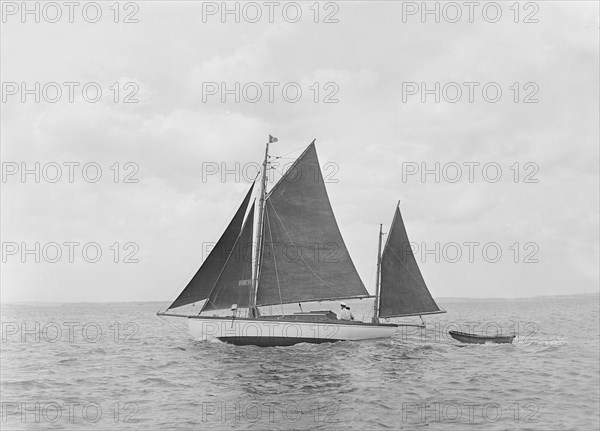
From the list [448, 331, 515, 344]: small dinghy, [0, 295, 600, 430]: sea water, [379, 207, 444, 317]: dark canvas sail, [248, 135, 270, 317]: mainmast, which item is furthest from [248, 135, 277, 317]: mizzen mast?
[448, 331, 515, 344]: small dinghy

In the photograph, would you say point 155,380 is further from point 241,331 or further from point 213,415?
point 241,331

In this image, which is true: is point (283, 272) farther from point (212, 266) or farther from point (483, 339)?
point (483, 339)

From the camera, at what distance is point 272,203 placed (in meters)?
37.3

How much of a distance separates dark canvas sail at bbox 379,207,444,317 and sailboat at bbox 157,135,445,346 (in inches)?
7.7

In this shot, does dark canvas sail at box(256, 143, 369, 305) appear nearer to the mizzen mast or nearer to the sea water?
the mizzen mast

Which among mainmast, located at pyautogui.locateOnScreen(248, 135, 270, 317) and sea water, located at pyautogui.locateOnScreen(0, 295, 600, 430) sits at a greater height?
mainmast, located at pyautogui.locateOnScreen(248, 135, 270, 317)

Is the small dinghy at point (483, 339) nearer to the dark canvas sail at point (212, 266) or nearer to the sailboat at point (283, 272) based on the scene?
the sailboat at point (283, 272)

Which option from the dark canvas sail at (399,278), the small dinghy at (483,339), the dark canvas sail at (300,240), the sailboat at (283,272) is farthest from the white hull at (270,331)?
the small dinghy at (483,339)

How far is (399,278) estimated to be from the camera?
39469 mm

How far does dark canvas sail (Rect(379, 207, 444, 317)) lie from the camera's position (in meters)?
39.4

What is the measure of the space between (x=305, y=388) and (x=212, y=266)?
13944 mm

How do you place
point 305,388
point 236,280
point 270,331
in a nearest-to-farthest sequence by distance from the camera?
point 305,388, point 270,331, point 236,280

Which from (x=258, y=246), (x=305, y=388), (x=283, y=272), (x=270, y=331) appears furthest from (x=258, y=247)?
(x=305, y=388)

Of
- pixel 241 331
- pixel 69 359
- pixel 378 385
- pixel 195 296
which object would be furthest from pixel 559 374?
pixel 69 359
